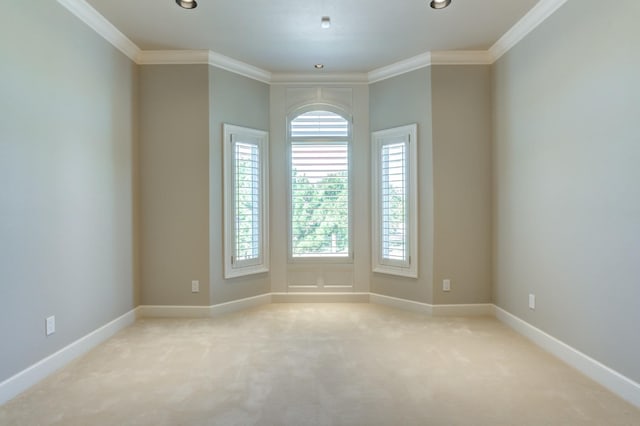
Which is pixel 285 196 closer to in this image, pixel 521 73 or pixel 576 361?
pixel 521 73

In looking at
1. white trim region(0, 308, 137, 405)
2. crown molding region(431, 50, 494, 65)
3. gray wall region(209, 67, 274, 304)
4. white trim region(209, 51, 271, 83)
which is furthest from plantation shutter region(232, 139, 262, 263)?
crown molding region(431, 50, 494, 65)

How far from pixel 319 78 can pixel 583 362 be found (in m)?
4.07

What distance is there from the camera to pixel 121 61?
12.8 feet

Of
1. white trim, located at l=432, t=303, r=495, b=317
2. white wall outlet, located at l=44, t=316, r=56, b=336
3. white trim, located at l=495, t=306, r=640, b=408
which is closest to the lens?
white trim, located at l=495, t=306, r=640, b=408

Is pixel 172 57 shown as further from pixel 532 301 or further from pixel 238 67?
pixel 532 301

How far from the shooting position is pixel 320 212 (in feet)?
16.0

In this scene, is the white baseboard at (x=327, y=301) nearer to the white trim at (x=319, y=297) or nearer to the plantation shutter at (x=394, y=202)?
the white trim at (x=319, y=297)

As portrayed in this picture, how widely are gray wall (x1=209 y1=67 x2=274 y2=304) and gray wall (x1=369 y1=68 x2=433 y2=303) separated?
175cm

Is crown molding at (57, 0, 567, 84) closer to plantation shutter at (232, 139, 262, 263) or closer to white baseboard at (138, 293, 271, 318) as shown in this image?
plantation shutter at (232, 139, 262, 263)

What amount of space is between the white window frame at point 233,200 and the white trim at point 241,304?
325mm

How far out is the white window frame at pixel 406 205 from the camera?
4414 mm

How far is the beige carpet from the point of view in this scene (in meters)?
2.23

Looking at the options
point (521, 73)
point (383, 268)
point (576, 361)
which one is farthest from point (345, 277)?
point (521, 73)

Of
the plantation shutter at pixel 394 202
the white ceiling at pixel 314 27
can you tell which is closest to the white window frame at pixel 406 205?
the plantation shutter at pixel 394 202
